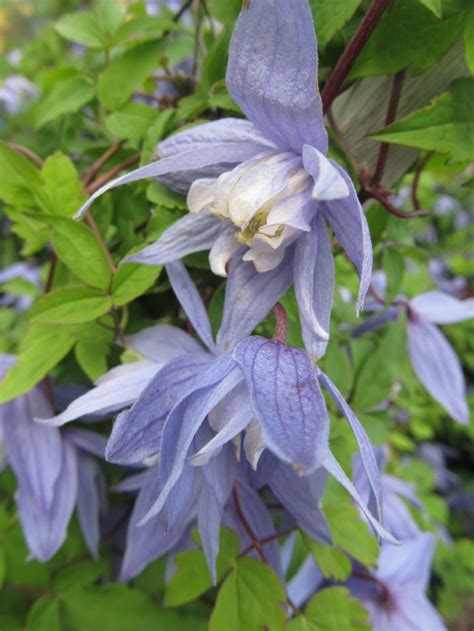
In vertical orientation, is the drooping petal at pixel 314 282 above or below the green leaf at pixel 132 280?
above

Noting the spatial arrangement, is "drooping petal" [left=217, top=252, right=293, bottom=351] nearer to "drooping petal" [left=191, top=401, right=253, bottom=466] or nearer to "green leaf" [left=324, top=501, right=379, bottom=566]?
"drooping petal" [left=191, top=401, right=253, bottom=466]

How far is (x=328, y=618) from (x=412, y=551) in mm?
288

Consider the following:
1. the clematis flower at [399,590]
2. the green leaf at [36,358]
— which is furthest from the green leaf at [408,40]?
the clematis flower at [399,590]

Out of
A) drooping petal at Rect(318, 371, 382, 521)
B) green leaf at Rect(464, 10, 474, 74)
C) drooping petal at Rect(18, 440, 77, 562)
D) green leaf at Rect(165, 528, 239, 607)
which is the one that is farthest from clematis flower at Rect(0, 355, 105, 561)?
green leaf at Rect(464, 10, 474, 74)

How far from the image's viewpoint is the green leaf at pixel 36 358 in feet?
1.81

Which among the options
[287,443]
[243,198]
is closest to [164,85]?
[243,198]

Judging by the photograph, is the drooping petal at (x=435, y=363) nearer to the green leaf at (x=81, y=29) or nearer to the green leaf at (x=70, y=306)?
the green leaf at (x=70, y=306)

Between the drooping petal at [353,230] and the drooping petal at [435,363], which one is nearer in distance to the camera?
the drooping petal at [353,230]

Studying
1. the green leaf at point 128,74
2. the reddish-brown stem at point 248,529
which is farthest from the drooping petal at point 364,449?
the green leaf at point 128,74

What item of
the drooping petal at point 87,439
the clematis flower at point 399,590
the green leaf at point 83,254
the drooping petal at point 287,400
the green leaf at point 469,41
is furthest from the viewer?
the clematis flower at point 399,590

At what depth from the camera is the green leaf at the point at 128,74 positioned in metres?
0.66

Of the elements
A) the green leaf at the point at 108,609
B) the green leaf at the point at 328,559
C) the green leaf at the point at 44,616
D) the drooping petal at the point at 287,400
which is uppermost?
the drooping petal at the point at 287,400

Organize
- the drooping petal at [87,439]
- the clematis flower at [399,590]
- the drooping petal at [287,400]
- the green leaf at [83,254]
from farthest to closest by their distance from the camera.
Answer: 1. the clematis flower at [399,590]
2. the drooping petal at [87,439]
3. the green leaf at [83,254]
4. the drooping petal at [287,400]

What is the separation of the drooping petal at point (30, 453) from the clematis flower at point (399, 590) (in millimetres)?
412
